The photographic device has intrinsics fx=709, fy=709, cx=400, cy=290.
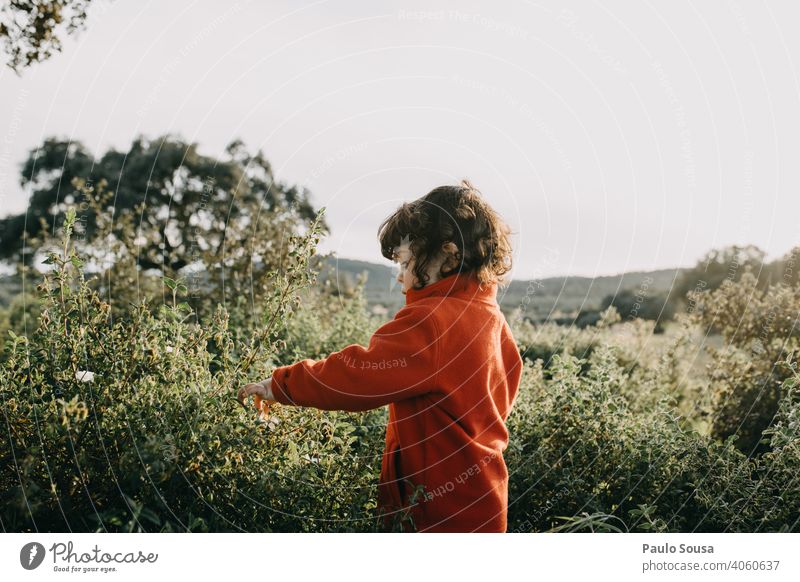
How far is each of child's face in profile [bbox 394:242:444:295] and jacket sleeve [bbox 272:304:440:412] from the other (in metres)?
0.18

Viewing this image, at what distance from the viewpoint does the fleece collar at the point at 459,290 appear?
7.46ft

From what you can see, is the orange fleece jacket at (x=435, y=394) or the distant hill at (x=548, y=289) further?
the distant hill at (x=548, y=289)

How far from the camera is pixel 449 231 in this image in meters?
2.35

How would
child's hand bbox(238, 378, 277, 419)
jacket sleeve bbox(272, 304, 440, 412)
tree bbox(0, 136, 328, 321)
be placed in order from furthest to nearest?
tree bbox(0, 136, 328, 321)
child's hand bbox(238, 378, 277, 419)
jacket sleeve bbox(272, 304, 440, 412)

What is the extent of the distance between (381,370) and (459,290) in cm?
40

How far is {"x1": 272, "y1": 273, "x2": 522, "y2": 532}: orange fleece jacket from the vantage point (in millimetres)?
2131

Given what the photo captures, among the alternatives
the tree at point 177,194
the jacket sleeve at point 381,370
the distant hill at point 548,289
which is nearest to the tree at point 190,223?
the tree at point 177,194

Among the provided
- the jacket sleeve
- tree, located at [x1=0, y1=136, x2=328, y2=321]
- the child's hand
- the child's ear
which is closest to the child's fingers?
the child's hand

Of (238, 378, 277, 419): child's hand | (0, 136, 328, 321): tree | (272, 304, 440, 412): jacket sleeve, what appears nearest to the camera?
(272, 304, 440, 412): jacket sleeve

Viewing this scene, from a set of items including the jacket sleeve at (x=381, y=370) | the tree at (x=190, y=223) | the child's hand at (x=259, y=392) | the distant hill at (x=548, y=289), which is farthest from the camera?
the distant hill at (x=548, y=289)

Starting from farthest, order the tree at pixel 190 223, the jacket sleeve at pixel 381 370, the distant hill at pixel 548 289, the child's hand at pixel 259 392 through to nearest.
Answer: the distant hill at pixel 548 289, the tree at pixel 190 223, the child's hand at pixel 259 392, the jacket sleeve at pixel 381 370
